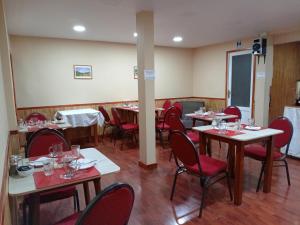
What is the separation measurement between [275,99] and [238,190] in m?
3.84

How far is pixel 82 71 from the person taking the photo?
5.51m

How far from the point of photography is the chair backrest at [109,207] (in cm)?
103

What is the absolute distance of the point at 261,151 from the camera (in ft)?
9.50

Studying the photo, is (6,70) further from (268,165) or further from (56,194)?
(268,165)

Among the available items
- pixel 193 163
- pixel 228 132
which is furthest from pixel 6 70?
pixel 228 132

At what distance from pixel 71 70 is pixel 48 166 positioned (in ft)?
13.4

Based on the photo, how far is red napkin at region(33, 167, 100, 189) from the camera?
1473 mm

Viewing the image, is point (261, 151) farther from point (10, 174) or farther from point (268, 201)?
point (10, 174)

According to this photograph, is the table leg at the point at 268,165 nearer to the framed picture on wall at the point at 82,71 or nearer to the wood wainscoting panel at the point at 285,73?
the wood wainscoting panel at the point at 285,73

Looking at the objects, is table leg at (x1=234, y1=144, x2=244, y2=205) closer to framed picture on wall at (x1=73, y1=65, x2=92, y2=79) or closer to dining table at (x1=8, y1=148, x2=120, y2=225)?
dining table at (x1=8, y1=148, x2=120, y2=225)

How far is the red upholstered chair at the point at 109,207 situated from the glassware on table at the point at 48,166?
656 mm

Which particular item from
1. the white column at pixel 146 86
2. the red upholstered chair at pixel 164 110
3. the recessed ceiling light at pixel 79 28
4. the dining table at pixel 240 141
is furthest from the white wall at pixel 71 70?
the dining table at pixel 240 141

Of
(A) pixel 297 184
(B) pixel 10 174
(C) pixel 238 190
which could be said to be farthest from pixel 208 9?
(B) pixel 10 174

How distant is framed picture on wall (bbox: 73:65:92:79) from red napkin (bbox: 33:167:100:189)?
4115 mm
